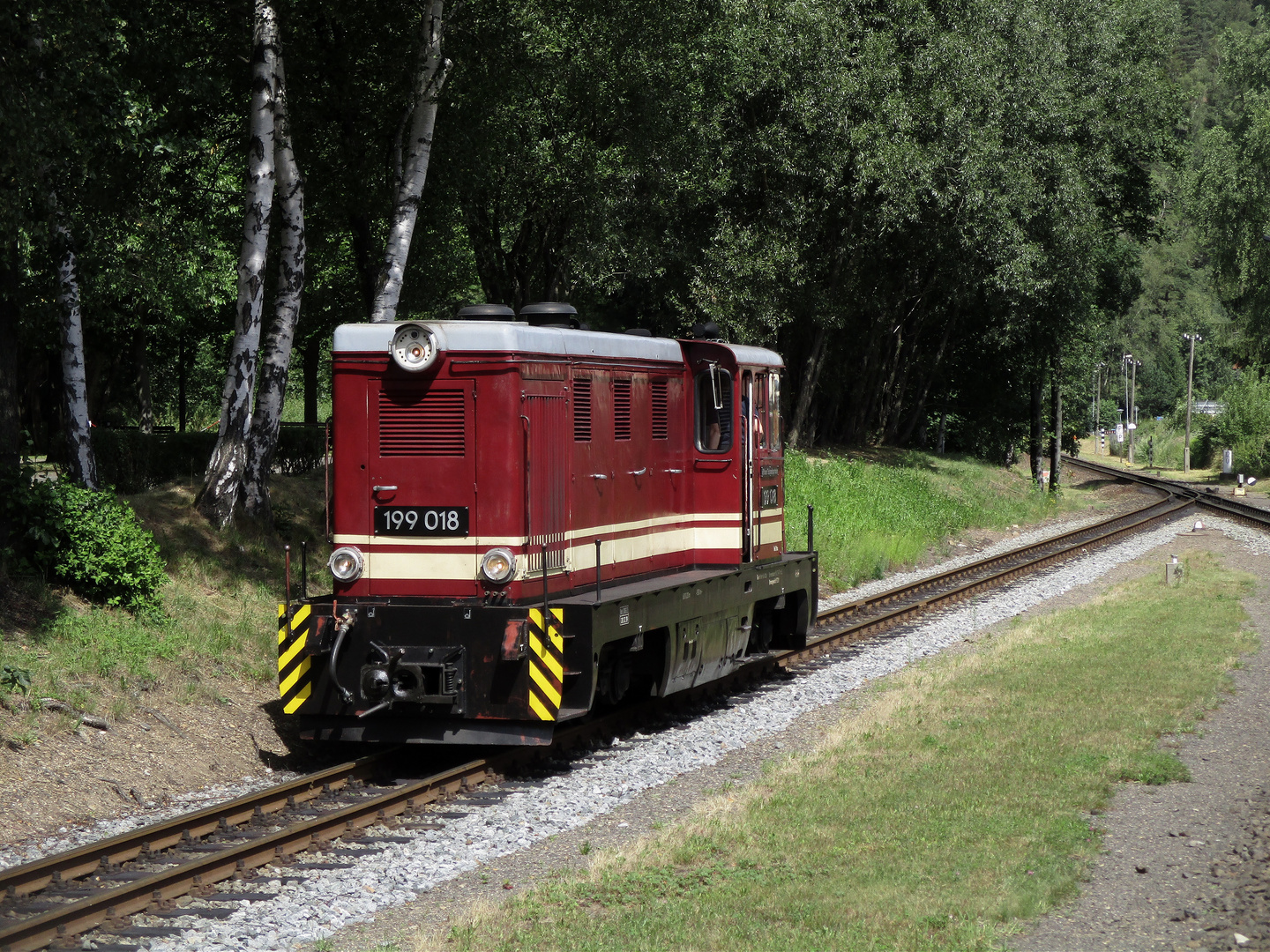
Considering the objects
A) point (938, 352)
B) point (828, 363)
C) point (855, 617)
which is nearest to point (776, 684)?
point (855, 617)

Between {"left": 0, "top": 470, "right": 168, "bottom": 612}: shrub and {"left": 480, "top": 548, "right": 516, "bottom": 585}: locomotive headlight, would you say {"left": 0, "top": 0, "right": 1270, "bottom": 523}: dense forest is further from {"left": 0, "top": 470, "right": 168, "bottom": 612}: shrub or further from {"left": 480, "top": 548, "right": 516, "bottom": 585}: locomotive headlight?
{"left": 480, "top": 548, "right": 516, "bottom": 585}: locomotive headlight

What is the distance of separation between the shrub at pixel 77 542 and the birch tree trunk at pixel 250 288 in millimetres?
2772

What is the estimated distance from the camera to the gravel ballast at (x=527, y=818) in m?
7.28

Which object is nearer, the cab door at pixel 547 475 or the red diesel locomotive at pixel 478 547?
the red diesel locomotive at pixel 478 547

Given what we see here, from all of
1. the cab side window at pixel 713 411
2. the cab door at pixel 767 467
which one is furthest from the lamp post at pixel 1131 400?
the cab side window at pixel 713 411

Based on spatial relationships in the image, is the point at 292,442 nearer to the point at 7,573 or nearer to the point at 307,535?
the point at 307,535

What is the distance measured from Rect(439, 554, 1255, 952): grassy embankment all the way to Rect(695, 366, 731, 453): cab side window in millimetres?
3289

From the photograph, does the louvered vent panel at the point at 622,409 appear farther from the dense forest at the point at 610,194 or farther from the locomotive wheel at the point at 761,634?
the dense forest at the point at 610,194

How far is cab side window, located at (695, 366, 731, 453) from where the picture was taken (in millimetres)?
13914

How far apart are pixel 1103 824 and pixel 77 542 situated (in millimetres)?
9746

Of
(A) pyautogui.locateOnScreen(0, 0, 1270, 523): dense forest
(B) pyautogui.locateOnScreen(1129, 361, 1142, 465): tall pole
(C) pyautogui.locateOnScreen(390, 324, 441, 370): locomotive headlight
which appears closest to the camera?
(C) pyautogui.locateOnScreen(390, 324, 441, 370): locomotive headlight

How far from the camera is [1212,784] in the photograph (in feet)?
32.8

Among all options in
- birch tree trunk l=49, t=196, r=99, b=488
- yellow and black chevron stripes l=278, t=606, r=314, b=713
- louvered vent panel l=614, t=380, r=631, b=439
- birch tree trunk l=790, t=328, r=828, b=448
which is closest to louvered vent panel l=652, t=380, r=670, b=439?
louvered vent panel l=614, t=380, r=631, b=439

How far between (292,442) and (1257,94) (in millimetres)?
51023
